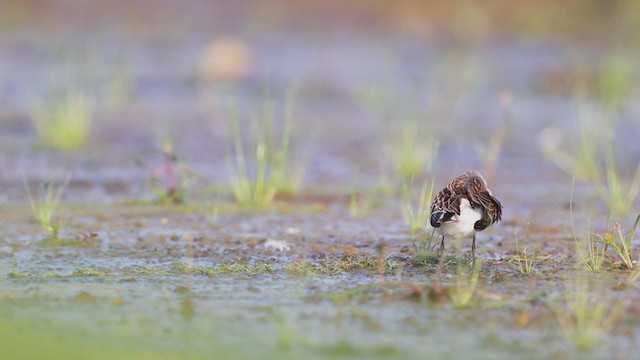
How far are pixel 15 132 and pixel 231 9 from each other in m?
8.73

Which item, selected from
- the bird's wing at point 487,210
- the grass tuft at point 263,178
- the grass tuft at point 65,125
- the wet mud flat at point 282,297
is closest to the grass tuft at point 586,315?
the wet mud flat at point 282,297

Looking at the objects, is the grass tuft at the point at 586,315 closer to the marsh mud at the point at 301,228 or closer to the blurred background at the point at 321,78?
the marsh mud at the point at 301,228

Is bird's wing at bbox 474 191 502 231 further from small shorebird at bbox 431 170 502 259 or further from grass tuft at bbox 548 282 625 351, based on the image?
grass tuft at bbox 548 282 625 351

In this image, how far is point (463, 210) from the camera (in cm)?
557

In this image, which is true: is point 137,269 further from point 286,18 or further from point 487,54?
point 286,18

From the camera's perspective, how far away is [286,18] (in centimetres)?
1891

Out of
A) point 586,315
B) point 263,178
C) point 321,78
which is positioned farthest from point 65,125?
point 586,315

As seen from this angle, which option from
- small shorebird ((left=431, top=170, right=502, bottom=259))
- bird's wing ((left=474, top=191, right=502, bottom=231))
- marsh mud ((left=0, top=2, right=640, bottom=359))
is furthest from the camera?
bird's wing ((left=474, top=191, right=502, bottom=231))

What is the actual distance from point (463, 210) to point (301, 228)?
1782 mm

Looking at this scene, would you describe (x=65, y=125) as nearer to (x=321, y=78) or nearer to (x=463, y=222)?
(x=463, y=222)

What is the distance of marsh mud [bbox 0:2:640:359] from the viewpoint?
4.71 meters

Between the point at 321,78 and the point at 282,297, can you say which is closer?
the point at 282,297

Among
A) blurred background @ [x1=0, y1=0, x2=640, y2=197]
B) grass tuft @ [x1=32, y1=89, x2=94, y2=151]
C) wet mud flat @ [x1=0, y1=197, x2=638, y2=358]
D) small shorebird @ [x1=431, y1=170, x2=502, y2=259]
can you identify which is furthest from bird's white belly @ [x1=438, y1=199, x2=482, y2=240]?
grass tuft @ [x1=32, y1=89, x2=94, y2=151]

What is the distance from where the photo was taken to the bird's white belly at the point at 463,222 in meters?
5.57
